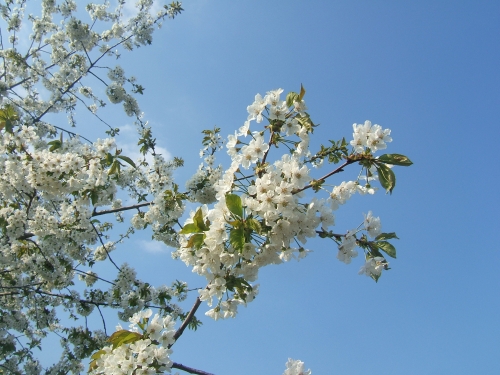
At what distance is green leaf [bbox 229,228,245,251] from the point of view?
2.23m

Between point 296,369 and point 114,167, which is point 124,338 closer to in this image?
point 296,369

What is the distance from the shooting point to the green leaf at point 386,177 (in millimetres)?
2434

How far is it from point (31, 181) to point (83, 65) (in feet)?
21.4

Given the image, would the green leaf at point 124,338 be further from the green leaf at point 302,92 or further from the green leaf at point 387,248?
the green leaf at point 302,92

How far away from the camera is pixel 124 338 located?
2.73 m

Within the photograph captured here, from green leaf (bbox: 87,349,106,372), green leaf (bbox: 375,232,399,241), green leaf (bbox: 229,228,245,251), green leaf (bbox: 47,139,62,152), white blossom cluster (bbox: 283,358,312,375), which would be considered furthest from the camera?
green leaf (bbox: 47,139,62,152)

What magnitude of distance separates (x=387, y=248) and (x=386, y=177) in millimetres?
476

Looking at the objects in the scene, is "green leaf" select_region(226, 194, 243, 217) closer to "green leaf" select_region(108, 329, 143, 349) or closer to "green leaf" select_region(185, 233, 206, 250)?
"green leaf" select_region(185, 233, 206, 250)

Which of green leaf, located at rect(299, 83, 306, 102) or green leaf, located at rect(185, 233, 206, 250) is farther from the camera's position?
green leaf, located at rect(299, 83, 306, 102)

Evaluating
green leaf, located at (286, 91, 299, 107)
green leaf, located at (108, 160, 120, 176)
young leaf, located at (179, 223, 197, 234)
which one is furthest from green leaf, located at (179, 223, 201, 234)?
green leaf, located at (108, 160, 120, 176)

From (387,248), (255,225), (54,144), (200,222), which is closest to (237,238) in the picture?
(255,225)

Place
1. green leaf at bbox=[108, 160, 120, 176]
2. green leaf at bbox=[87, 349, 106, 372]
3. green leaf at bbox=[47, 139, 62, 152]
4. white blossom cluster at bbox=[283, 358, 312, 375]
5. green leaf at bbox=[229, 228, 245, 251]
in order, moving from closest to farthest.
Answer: green leaf at bbox=[229, 228, 245, 251]
white blossom cluster at bbox=[283, 358, 312, 375]
green leaf at bbox=[87, 349, 106, 372]
green leaf at bbox=[108, 160, 120, 176]
green leaf at bbox=[47, 139, 62, 152]

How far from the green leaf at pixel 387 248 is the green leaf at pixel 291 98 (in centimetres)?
120

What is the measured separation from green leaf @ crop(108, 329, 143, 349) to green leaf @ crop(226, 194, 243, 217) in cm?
131
